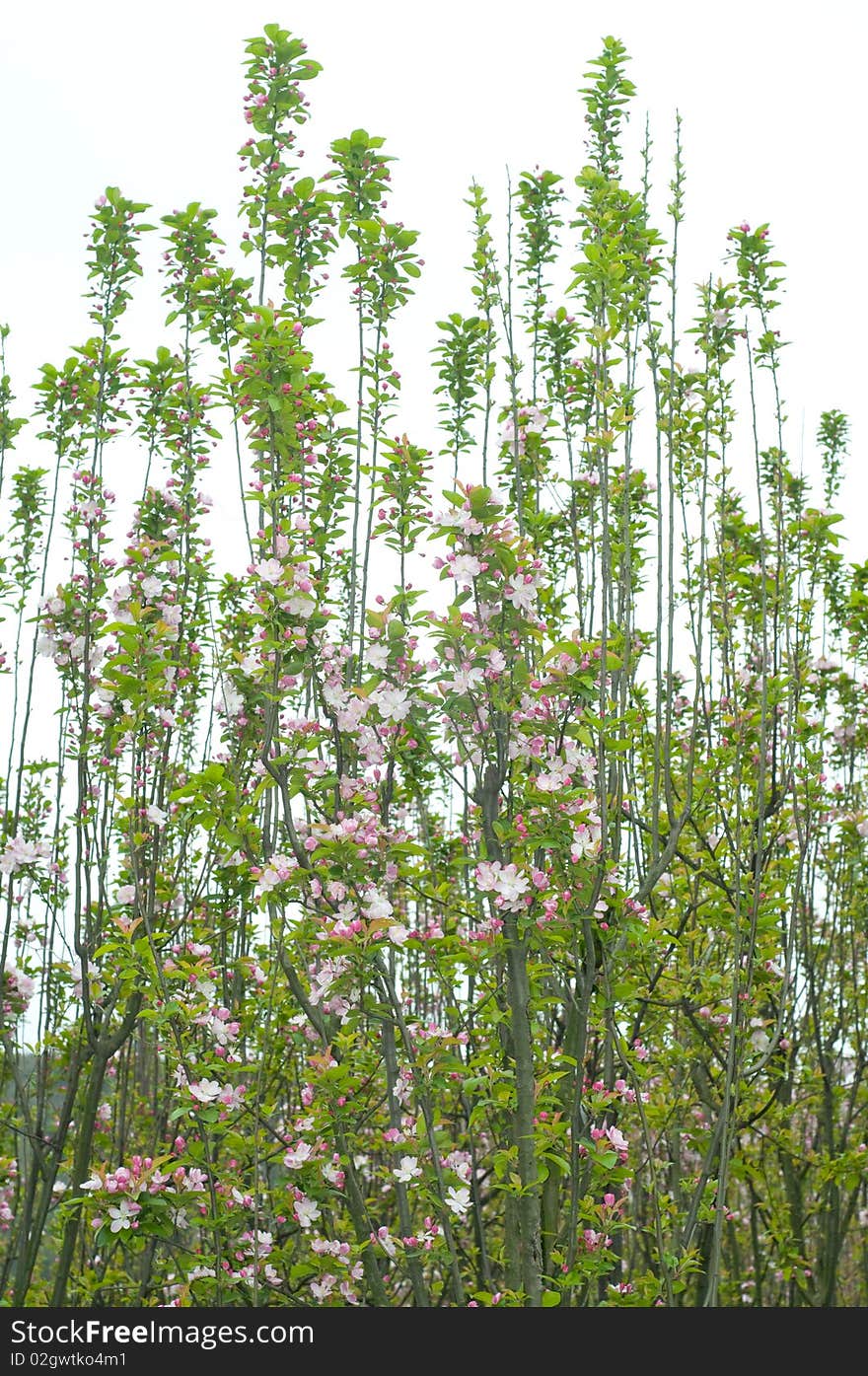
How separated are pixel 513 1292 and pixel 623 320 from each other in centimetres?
281

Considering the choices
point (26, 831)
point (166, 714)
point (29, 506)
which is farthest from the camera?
point (26, 831)

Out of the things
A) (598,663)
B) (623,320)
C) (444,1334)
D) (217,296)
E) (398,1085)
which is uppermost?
(217,296)

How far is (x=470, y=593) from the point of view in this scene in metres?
3.38

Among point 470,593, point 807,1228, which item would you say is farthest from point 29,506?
point 807,1228

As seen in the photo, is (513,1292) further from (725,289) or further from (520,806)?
(725,289)

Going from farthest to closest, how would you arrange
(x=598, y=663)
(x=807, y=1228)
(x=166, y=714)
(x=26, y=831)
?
(x=807, y=1228), (x=26, y=831), (x=166, y=714), (x=598, y=663)

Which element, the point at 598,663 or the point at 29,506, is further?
the point at 29,506

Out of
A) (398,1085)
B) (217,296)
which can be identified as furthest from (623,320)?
(398,1085)

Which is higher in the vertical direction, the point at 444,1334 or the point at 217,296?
the point at 217,296
